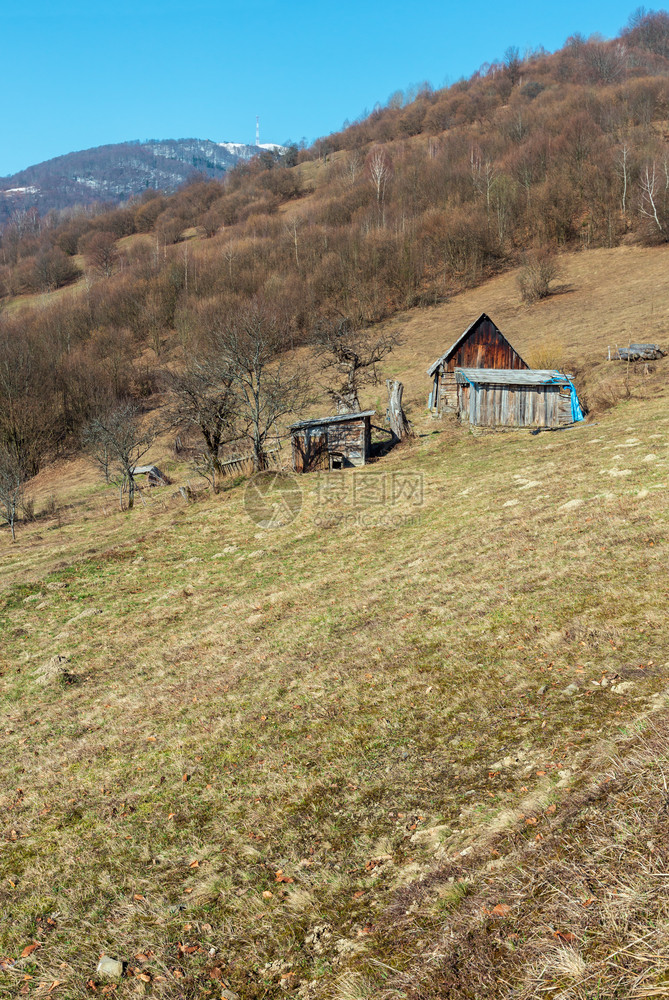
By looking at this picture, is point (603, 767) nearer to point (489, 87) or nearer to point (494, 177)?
point (494, 177)

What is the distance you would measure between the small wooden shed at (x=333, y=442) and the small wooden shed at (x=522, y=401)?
6.61m

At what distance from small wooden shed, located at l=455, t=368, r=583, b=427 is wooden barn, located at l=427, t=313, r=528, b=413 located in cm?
612

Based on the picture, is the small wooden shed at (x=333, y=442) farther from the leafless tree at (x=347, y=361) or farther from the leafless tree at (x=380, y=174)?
the leafless tree at (x=380, y=174)

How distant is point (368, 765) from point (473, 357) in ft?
110

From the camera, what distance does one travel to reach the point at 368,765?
623cm

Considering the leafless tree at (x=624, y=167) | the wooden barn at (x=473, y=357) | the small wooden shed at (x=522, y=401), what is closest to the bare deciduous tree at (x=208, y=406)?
the small wooden shed at (x=522, y=401)

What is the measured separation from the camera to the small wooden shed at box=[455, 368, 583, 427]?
28.4 meters

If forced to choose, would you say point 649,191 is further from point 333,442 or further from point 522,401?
point 333,442

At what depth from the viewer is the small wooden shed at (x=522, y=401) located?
93.1 feet

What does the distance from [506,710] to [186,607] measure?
9.83 metres

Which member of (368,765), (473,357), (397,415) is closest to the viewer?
(368,765)

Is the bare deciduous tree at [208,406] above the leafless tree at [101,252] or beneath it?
beneath

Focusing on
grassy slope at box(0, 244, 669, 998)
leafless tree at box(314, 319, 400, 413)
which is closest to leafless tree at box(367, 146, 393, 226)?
leafless tree at box(314, 319, 400, 413)

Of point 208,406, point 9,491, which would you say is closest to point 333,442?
point 208,406
